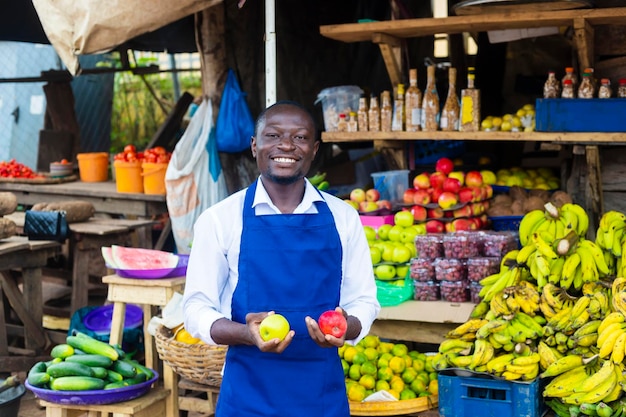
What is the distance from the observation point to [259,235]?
2.90m

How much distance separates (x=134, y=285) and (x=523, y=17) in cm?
295

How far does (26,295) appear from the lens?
22.1ft

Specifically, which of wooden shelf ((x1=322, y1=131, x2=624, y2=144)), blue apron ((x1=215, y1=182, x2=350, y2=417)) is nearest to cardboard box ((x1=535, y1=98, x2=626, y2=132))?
wooden shelf ((x1=322, y1=131, x2=624, y2=144))

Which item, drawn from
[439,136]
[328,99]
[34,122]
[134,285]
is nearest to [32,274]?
[134,285]

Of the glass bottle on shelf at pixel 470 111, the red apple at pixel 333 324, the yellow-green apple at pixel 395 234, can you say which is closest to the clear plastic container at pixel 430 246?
the yellow-green apple at pixel 395 234

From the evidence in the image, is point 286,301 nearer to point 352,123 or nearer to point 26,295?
point 352,123

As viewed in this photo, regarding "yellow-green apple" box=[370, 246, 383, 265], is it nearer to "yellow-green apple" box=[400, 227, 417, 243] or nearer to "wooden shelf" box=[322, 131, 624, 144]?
"yellow-green apple" box=[400, 227, 417, 243]

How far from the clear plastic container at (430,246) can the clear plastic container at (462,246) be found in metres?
0.04

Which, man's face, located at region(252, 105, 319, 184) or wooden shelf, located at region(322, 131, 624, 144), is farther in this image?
wooden shelf, located at region(322, 131, 624, 144)

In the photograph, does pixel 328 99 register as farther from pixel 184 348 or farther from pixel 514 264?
pixel 184 348

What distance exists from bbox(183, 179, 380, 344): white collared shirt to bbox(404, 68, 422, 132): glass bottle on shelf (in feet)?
9.54

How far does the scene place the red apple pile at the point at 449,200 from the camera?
5.50 meters

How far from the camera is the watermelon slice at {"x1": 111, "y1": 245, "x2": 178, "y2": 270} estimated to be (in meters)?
4.94

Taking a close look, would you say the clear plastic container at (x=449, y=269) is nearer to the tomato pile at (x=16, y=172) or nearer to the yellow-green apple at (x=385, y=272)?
the yellow-green apple at (x=385, y=272)
